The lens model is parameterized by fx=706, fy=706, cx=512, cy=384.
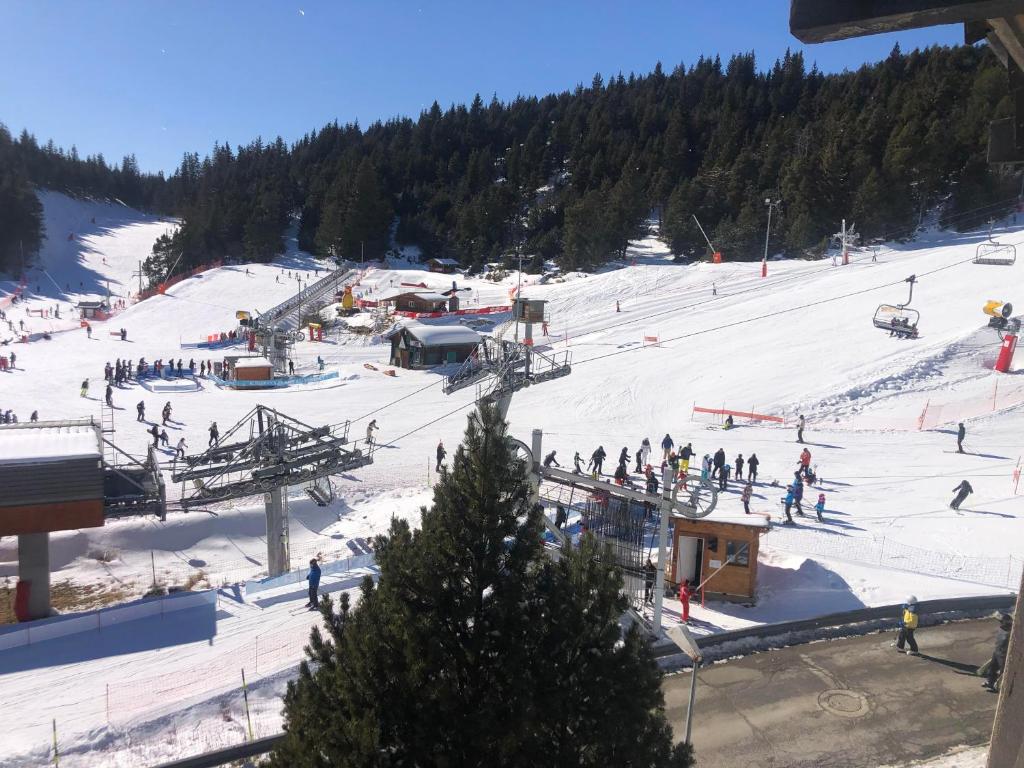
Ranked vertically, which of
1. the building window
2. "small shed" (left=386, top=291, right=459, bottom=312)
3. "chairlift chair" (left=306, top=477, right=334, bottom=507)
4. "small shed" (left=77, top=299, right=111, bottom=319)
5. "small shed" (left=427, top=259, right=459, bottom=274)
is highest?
"small shed" (left=427, top=259, right=459, bottom=274)

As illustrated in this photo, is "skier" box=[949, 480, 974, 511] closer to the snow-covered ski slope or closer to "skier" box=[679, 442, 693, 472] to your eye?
the snow-covered ski slope

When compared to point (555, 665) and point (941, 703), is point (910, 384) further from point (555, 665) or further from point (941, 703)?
point (555, 665)

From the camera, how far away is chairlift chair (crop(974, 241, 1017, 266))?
3812 cm

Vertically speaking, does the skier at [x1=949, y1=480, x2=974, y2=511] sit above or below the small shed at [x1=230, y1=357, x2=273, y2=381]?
above

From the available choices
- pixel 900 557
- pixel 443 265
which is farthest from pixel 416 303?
pixel 900 557

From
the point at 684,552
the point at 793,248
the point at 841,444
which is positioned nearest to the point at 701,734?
the point at 684,552

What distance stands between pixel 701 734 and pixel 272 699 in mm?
6525

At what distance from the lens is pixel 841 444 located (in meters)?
23.6

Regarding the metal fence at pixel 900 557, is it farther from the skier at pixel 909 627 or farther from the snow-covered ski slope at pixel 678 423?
the skier at pixel 909 627

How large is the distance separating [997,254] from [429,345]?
31.8m

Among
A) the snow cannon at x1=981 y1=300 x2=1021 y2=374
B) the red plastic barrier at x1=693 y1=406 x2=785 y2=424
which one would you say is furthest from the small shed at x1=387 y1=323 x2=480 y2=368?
the snow cannon at x1=981 y1=300 x2=1021 y2=374

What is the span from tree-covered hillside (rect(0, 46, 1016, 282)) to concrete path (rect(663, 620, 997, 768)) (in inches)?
1486

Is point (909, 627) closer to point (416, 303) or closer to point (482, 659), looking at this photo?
point (482, 659)

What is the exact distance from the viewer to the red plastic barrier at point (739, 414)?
85.7 feet
